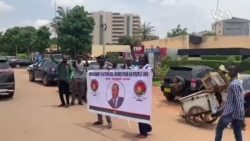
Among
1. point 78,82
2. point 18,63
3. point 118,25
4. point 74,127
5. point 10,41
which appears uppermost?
point 118,25

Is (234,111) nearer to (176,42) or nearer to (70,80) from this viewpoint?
(70,80)

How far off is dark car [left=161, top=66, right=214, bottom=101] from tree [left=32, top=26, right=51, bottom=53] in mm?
46132

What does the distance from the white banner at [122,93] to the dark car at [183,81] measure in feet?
18.7

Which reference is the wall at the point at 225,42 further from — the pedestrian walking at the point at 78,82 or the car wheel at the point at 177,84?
the pedestrian walking at the point at 78,82

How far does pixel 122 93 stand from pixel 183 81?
21.2ft

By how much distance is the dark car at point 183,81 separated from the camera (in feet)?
51.2

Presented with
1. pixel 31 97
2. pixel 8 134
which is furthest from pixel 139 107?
pixel 31 97

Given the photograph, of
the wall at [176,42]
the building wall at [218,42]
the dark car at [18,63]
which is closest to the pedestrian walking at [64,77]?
the dark car at [18,63]

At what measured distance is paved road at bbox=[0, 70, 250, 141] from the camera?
939cm

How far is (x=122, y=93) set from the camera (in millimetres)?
9664

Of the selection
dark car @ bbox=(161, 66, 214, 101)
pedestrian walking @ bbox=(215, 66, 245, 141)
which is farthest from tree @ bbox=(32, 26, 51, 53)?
pedestrian walking @ bbox=(215, 66, 245, 141)

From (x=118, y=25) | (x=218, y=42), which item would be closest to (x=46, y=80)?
(x=218, y=42)

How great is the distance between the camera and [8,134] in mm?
9562

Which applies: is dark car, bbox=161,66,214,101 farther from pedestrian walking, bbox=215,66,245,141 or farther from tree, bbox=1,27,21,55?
tree, bbox=1,27,21,55
